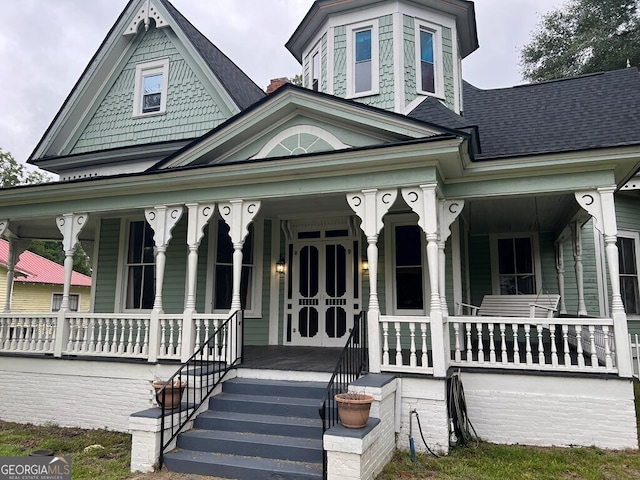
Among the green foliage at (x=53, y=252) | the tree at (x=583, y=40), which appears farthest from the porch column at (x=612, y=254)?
the green foliage at (x=53, y=252)

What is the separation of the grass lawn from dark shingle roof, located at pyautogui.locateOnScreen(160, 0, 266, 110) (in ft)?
22.5

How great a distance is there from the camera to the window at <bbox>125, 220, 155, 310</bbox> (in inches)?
380

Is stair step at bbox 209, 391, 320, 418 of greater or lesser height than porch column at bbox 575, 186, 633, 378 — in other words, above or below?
below

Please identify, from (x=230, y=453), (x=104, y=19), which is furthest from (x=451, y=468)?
(x=104, y=19)

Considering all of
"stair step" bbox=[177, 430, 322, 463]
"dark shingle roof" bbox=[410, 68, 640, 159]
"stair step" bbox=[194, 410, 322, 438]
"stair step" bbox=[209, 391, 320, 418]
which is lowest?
"stair step" bbox=[177, 430, 322, 463]

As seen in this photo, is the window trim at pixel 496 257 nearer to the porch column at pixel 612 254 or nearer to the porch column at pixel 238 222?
the porch column at pixel 612 254

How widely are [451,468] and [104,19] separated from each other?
64.5m

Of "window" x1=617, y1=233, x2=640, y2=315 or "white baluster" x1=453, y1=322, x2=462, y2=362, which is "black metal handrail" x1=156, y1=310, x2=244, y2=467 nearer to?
"white baluster" x1=453, y1=322, x2=462, y2=362

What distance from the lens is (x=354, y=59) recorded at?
9258mm

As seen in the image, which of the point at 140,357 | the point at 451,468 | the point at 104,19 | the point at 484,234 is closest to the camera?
the point at 451,468

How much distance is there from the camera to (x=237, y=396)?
19.5 feet

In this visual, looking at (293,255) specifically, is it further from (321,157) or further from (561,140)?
(561,140)

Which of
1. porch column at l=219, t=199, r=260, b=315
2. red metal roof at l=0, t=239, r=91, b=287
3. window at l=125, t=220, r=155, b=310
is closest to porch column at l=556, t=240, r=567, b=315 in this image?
porch column at l=219, t=199, r=260, b=315

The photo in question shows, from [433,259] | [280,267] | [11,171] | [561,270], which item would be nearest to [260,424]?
[433,259]
